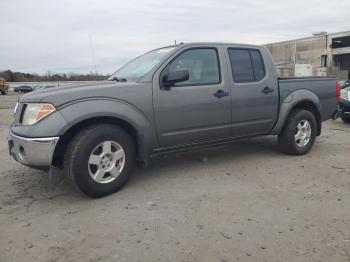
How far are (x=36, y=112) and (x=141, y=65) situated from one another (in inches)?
68.6

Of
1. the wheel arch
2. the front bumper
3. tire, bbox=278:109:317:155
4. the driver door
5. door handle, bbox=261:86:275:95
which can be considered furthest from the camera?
tire, bbox=278:109:317:155

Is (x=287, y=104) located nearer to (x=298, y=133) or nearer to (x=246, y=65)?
(x=298, y=133)

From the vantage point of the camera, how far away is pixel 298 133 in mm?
6422

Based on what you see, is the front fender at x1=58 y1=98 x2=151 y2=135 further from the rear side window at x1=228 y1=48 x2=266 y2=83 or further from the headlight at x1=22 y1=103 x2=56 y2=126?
the rear side window at x1=228 y1=48 x2=266 y2=83

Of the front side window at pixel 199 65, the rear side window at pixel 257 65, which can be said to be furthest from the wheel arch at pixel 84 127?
the rear side window at pixel 257 65

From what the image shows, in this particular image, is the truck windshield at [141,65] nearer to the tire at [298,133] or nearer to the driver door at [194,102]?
the driver door at [194,102]

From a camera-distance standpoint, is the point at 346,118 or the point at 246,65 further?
the point at 346,118

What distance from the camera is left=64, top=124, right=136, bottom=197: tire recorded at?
4242 millimetres

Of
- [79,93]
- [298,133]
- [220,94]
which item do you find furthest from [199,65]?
[298,133]

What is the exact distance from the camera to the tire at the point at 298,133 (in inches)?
248

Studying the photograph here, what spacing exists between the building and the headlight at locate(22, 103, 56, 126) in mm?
49138

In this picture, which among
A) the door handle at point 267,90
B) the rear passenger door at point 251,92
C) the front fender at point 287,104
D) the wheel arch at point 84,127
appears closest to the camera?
the wheel arch at point 84,127

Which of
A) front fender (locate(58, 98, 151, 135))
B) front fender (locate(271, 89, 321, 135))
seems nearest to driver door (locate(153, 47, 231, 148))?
front fender (locate(58, 98, 151, 135))

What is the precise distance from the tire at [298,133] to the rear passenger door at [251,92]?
35cm
